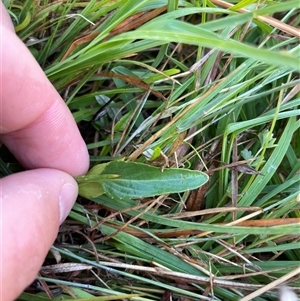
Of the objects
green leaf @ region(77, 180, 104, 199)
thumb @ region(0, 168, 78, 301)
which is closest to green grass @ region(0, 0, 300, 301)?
green leaf @ region(77, 180, 104, 199)

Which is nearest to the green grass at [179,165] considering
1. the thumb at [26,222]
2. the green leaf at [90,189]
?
the green leaf at [90,189]

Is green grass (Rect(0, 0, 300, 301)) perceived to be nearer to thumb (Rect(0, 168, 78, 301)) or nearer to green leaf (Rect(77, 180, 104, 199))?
green leaf (Rect(77, 180, 104, 199))

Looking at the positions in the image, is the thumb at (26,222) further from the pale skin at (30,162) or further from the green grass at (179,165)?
the green grass at (179,165)

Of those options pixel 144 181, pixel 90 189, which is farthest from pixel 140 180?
pixel 90 189

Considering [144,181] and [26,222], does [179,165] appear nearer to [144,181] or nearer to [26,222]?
[144,181]

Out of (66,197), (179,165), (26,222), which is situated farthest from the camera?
(179,165)

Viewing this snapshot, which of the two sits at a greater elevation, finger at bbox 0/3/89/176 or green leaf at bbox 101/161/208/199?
finger at bbox 0/3/89/176

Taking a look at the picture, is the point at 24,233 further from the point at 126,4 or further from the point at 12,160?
the point at 126,4
